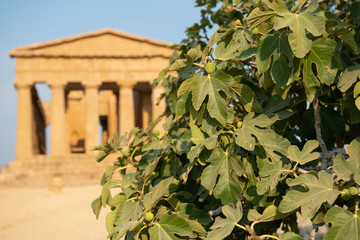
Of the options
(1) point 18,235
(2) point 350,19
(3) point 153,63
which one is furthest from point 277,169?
(3) point 153,63

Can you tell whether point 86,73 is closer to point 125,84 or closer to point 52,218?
point 125,84

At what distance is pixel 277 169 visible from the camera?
2.62 metres

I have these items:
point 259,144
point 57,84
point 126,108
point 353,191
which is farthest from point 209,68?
point 57,84

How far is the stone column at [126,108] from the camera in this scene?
37719mm

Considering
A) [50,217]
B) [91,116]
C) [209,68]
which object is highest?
[209,68]

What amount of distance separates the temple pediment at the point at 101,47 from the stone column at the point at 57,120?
3205mm

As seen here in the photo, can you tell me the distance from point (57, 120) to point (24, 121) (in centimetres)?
313

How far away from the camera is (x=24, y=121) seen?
36719 millimetres

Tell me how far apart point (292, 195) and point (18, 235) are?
37.5ft

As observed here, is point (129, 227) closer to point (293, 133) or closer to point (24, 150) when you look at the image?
point (293, 133)

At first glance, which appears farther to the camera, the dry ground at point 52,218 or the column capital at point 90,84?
the column capital at point 90,84

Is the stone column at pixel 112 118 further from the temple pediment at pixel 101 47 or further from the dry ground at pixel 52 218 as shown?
the dry ground at pixel 52 218

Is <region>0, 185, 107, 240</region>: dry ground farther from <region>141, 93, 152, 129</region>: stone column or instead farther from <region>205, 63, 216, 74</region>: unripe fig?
<region>141, 93, 152, 129</region>: stone column

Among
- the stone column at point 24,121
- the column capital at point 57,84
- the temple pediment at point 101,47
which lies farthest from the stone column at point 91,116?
the stone column at point 24,121
